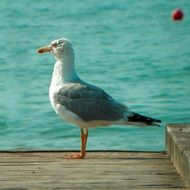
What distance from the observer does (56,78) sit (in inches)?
270

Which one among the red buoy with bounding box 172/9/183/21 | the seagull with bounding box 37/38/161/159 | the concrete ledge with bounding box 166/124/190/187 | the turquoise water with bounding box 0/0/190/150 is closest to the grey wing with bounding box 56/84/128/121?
the seagull with bounding box 37/38/161/159

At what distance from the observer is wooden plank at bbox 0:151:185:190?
18.0 ft

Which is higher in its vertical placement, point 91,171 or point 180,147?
point 180,147

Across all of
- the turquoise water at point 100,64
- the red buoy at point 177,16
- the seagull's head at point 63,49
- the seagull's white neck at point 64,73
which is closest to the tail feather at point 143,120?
the seagull's white neck at point 64,73

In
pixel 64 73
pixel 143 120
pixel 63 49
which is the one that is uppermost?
pixel 63 49

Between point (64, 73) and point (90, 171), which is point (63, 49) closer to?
point (64, 73)

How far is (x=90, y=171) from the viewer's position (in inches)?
233

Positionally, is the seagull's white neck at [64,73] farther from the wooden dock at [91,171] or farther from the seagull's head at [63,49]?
the wooden dock at [91,171]

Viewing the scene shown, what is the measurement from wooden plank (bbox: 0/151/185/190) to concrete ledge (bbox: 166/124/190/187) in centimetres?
7

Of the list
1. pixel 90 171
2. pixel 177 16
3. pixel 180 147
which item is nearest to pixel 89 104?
pixel 90 171

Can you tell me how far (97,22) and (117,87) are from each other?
8313 mm

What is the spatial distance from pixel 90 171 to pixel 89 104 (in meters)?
1.01

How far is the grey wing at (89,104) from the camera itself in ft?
22.2

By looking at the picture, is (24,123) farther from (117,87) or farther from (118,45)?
(118,45)
